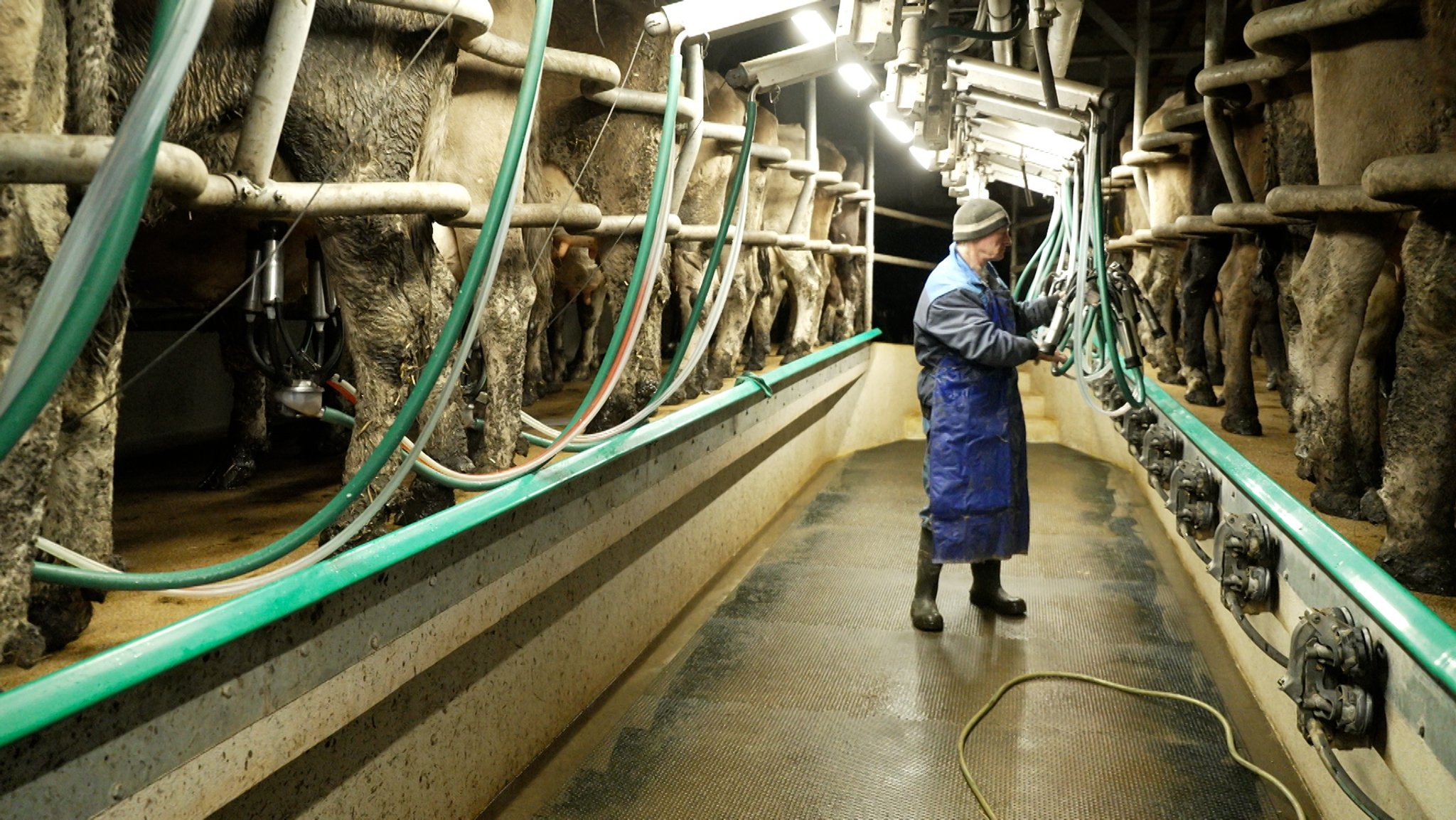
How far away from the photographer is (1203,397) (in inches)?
203

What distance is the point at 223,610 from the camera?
1531 mm

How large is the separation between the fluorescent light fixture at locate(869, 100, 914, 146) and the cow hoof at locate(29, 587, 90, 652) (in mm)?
5091

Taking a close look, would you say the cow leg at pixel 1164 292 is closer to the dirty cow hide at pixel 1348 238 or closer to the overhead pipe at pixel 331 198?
the dirty cow hide at pixel 1348 238

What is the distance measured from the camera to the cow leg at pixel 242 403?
11.3 feet

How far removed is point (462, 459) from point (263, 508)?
55 cm

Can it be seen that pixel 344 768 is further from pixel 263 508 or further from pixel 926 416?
pixel 926 416

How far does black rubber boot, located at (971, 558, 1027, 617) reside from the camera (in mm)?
3957

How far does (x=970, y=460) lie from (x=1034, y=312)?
2.72 feet

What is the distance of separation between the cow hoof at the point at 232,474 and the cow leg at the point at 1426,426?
310 centimetres

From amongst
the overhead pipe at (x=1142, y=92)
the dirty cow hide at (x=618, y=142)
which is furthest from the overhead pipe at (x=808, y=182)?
the dirty cow hide at (x=618, y=142)

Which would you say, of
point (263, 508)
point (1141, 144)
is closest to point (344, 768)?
point (263, 508)

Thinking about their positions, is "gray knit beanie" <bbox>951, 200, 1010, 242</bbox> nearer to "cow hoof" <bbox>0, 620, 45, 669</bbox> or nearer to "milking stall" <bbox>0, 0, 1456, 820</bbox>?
"milking stall" <bbox>0, 0, 1456, 820</bbox>

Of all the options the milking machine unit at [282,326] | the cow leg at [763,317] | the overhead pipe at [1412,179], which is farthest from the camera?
the cow leg at [763,317]

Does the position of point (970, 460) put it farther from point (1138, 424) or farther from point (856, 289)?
point (856, 289)
